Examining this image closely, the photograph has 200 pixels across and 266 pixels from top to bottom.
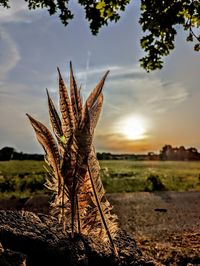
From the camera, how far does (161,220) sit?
9.45 metres

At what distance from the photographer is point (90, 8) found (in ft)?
29.0

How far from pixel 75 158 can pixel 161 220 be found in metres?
7.14

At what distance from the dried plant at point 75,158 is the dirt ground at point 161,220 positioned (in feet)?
6.50

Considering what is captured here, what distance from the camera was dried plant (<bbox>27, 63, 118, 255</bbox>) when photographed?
281 cm

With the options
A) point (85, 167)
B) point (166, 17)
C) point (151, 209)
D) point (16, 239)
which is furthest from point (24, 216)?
point (151, 209)

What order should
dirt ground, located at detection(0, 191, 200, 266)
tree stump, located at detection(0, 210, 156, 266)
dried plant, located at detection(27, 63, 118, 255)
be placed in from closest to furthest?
1. dried plant, located at detection(27, 63, 118, 255)
2. tree stump, located at detection(0, 210, 156, 266)
3. dirt ground, located at detection(0, 191, 200, 266)

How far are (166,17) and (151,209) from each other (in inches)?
227

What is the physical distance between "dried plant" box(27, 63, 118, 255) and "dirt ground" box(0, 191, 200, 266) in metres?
1.98

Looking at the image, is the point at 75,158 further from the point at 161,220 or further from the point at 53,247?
the point at 161,220

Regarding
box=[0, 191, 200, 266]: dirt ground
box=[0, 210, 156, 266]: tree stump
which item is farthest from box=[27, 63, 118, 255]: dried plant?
box=[0, 191, 200, 266]: dirt ground

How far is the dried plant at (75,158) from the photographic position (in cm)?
281

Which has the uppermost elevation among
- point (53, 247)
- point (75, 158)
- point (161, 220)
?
point (75, 158)

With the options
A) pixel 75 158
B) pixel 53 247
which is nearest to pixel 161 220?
pixel 53 247

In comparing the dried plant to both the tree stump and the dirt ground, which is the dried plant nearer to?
the tree stump
